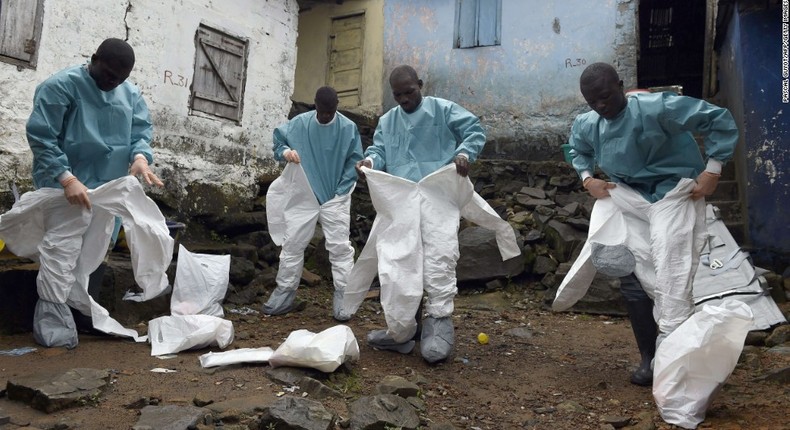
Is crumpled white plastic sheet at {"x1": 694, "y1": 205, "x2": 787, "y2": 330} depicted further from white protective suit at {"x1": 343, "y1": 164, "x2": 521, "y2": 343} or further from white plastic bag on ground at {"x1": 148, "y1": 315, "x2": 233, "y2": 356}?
white plastic bag on ground at {"x1": 148, "y1": 315, "x2": 233, "y2": 356}

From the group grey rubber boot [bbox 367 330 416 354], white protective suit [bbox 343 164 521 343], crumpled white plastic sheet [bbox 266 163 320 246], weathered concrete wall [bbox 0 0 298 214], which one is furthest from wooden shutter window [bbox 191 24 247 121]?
grey rubber boot [bbox 367 330 416 354]

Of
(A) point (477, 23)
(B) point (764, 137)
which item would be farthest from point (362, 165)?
(A) point (477, 23)

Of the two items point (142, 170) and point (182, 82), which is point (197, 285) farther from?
point (182, 82)

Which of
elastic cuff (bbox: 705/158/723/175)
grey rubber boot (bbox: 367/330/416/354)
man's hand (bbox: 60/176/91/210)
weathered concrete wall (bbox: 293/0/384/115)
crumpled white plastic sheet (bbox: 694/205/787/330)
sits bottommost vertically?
grey rubber boot (bbox: 367/330/416/354)

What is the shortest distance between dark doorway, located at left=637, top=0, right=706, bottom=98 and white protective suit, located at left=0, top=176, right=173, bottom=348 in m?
10.0

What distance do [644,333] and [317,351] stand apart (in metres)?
1.57

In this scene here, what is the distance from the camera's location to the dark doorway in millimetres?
11320

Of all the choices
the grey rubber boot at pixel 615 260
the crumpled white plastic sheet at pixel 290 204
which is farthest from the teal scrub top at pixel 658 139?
the crumpled white plastic sheet at pixel 290 204

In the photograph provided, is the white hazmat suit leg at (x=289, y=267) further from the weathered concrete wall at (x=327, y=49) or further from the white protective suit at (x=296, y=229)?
the weathered concrete wall at (x=327, y=49)

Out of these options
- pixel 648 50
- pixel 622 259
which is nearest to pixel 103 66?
pixel 622 259

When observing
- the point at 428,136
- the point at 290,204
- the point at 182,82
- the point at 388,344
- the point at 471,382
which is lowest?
the point at 471,382

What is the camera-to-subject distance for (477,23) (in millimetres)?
9609

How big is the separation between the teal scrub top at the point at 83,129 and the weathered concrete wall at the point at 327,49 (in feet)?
22.9

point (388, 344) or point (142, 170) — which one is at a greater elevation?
point (142, 170)
